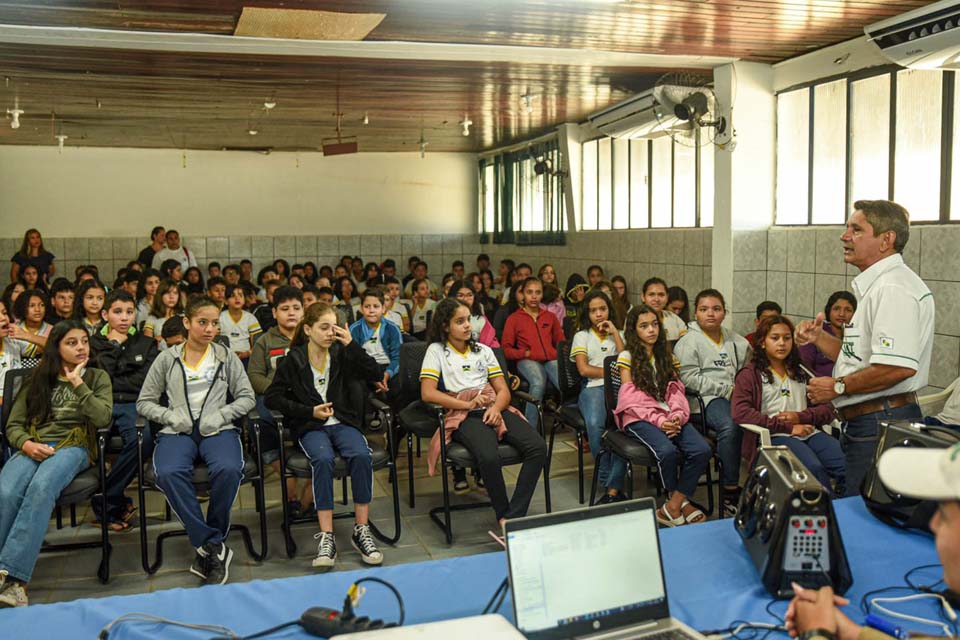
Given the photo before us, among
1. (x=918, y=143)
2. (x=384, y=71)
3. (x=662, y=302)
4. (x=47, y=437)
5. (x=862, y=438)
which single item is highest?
(x=384, y=71)

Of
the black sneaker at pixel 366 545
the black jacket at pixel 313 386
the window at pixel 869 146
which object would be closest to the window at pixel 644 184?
the window at pixel 869 146

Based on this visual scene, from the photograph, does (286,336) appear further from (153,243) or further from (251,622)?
(153,243)

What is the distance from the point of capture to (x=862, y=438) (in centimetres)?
308

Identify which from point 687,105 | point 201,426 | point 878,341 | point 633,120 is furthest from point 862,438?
point 633,120

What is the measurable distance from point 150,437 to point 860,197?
460 cm

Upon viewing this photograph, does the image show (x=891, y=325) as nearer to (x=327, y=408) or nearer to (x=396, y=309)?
(x=327, y=408)

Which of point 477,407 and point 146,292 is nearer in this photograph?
point 477,407

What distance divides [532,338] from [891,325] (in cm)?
352

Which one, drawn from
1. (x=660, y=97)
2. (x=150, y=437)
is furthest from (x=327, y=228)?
(x=150, y=437)

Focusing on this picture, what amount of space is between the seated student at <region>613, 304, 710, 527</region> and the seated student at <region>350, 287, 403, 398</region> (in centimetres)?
185

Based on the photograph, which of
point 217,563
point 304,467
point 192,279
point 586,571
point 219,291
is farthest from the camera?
point 192,279

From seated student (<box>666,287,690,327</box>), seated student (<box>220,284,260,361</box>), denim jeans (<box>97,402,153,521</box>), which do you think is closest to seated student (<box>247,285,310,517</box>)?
denim jeans (<box>97,402,153,521</box>)

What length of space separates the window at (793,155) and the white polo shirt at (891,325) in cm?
321

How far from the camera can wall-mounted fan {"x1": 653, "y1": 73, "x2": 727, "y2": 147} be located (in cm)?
634
